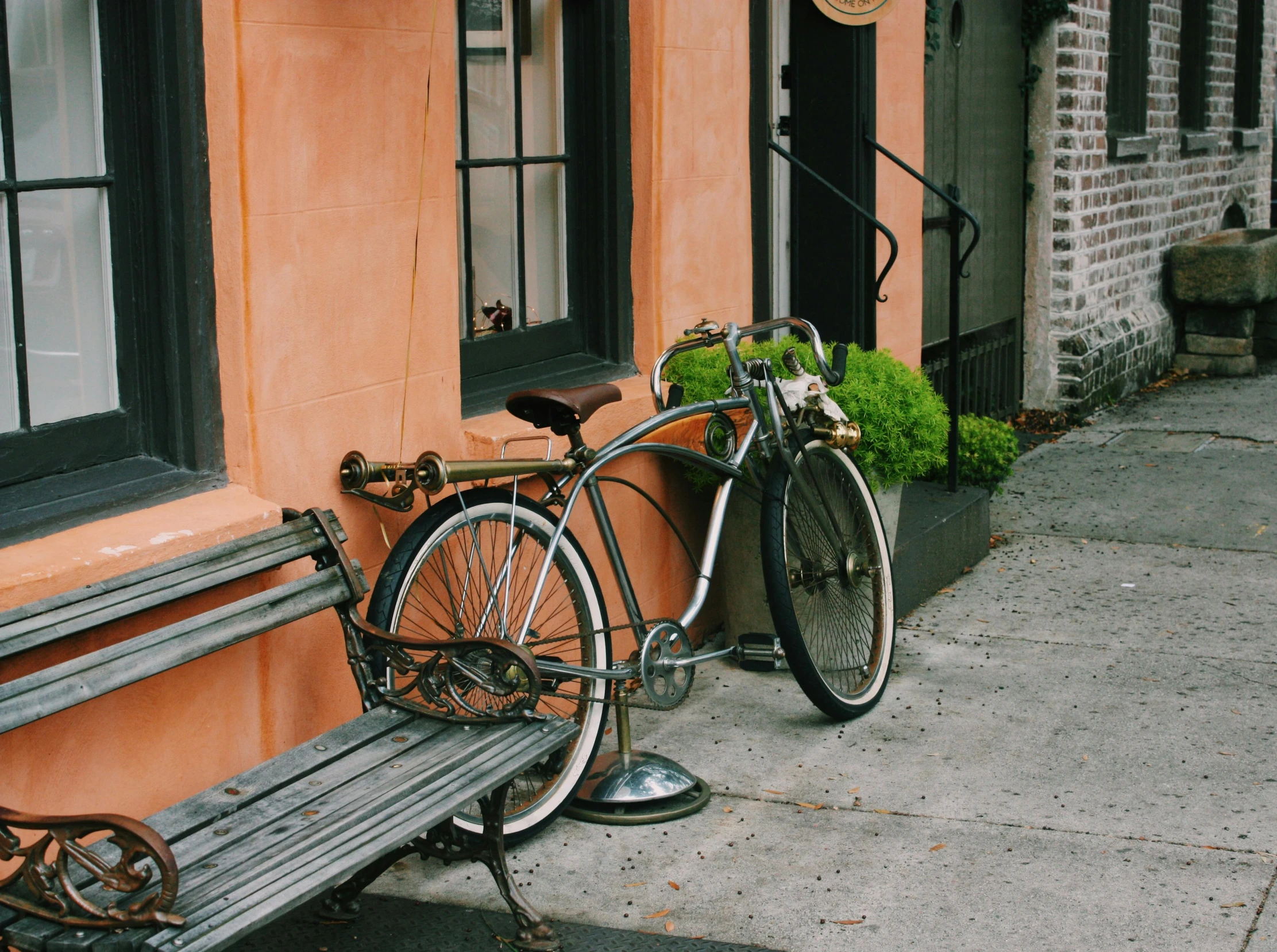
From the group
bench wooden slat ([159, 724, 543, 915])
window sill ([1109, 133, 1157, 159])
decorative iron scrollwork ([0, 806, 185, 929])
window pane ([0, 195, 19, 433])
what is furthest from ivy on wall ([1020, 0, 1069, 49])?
decorative iron scrollwork ([0, 806, 185, 929])

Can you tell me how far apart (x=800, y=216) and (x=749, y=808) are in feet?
10.4

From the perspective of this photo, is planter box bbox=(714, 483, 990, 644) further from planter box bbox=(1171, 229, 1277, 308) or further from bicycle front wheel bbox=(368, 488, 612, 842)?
planter box bbox=(1171, 229, 1277, 308)

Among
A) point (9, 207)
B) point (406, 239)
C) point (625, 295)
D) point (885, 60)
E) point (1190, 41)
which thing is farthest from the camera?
point (1190, 41)

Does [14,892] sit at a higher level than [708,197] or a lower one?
lower

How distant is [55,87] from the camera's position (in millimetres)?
3258

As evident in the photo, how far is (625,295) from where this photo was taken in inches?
202

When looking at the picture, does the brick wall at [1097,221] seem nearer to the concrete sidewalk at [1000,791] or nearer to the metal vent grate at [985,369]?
the metal vent grate at [985,369]

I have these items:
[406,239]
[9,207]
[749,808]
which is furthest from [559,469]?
[9,207]

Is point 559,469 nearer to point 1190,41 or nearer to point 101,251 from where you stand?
point 101,251

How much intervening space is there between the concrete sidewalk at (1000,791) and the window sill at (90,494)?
1.08 metres

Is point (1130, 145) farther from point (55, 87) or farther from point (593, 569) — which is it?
point (55, 87)

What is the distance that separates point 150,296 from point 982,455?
14.3ft

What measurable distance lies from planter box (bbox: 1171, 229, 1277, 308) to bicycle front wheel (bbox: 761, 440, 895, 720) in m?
7.24

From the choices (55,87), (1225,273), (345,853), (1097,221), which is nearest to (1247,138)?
(1225,273)
